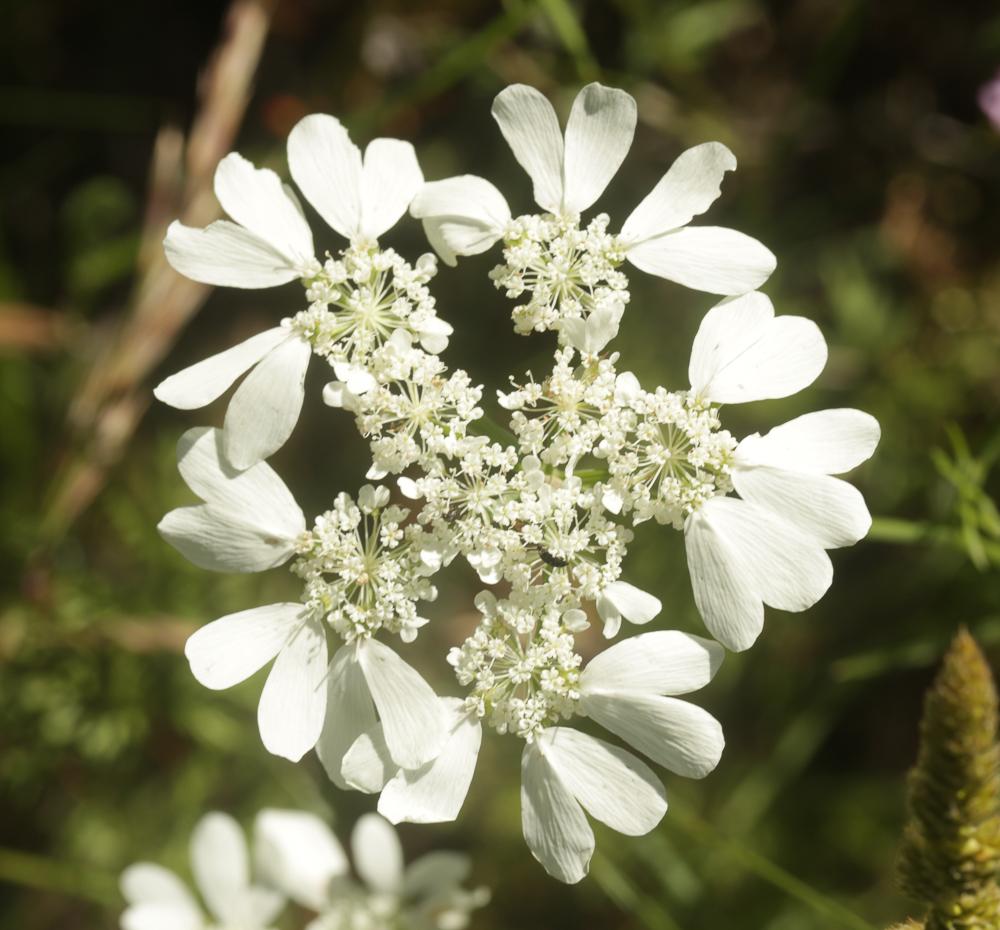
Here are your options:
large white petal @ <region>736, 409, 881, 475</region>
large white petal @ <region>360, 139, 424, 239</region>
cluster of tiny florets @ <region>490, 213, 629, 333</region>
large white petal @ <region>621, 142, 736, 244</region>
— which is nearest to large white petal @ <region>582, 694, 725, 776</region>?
large white petal @ <region>736, 409, 881, 475</region>

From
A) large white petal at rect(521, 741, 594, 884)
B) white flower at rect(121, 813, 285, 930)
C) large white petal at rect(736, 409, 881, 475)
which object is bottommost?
white flower at rect(121, 813, 285, 930)

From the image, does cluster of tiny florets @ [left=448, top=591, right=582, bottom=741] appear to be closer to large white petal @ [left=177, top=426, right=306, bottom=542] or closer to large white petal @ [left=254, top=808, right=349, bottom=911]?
large white petal @ [left=177, top=426, right=306, bottom=542]

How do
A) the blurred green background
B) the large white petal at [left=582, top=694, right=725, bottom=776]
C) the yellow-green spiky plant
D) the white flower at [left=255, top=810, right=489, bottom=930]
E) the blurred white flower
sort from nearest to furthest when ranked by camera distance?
the yellow-green spiky plant → the large white petal at [left=582, top=694, right=725, bottom=776] → the blurred white flower → the white flower at [left=255, top=810, right=489, bottom=930] → the blurred green background

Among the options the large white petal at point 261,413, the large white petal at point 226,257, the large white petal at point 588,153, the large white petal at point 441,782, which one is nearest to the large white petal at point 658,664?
the large white petal at point 441,782

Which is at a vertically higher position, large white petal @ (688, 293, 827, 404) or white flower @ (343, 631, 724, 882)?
large white petal @ (688, 293, 827, 404)

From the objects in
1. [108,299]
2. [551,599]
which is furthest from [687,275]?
[108,299]

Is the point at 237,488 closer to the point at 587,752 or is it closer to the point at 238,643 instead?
the point at 238,643

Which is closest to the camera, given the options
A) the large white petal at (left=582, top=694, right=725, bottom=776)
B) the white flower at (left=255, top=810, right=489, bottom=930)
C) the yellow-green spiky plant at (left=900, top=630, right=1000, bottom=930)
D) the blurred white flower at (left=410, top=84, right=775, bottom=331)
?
the yellow-green spiky plant at (left=900, top=630, right=1000, bottom=930)
